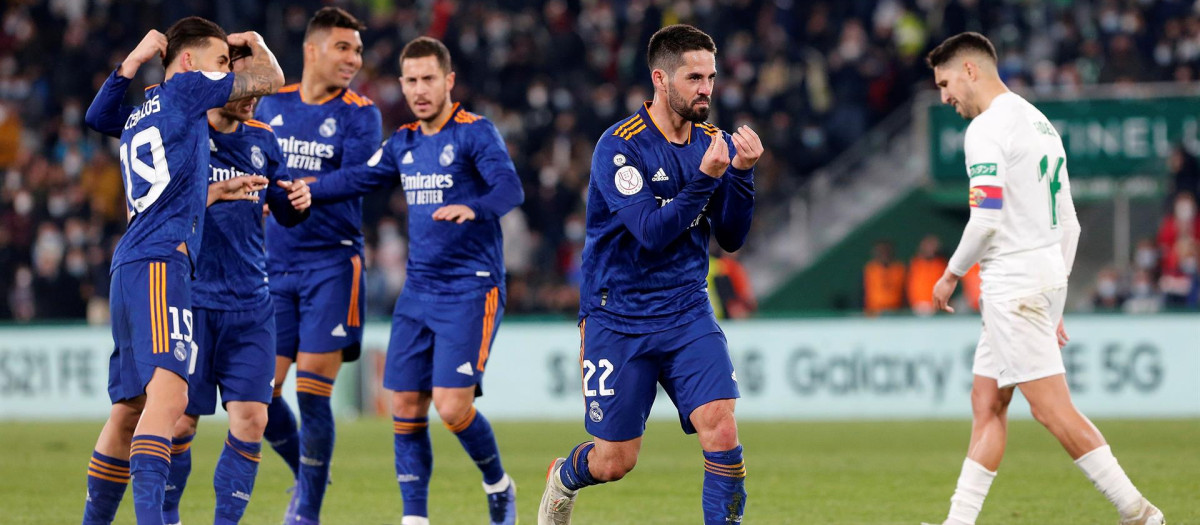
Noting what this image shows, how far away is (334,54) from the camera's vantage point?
8500 millimetres

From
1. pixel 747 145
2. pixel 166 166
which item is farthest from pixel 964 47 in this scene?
pixel 166 166

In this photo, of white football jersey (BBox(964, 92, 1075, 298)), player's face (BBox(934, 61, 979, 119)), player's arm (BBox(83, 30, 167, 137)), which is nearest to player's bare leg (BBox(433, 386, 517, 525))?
player's arm (BBox(83, 30, 167, 137))

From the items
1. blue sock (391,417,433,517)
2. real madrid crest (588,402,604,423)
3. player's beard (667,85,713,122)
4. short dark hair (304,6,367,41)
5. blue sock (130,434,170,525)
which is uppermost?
short dark hair (304,6,367,41)

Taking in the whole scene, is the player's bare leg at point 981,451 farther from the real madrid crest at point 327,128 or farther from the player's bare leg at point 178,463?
the real madrid crest at point 327,128

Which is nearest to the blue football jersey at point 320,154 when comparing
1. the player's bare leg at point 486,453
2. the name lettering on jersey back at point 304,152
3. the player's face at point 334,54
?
the name lettering on jersey back at point 304,152

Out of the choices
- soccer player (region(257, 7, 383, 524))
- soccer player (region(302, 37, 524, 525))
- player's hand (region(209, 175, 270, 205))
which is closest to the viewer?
player's hand (region(209, 175, 270, 205))

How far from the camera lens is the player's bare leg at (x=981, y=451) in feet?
22.1

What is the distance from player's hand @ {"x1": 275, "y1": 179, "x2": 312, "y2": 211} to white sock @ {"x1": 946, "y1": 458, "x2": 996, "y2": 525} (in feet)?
11.8

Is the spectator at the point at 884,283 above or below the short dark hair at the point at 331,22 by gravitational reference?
below

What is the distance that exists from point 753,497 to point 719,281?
805 centimetres

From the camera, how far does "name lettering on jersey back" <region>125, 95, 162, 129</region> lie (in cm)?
643

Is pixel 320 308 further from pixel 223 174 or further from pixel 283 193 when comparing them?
pixel 223 174

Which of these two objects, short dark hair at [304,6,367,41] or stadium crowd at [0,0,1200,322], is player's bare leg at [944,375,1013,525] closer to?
short dark hair at [304,6,367,41]

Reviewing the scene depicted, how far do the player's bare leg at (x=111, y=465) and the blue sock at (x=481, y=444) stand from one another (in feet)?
6.67
